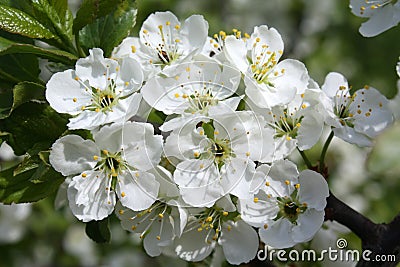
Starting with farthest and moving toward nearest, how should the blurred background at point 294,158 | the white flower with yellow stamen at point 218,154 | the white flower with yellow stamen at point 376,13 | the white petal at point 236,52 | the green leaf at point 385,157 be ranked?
the blurred background at point 294,158 < the white flower with yellow stamen at point 376,13 < the white petal at point 236,52 < the white flower with yellow stamen at point 218,154 < the green leaf at point 385,157

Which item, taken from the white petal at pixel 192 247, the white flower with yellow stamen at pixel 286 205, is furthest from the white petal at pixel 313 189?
the white petal at pixel 192 247

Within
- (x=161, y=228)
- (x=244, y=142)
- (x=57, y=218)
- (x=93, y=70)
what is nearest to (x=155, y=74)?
(x=93, y=70)

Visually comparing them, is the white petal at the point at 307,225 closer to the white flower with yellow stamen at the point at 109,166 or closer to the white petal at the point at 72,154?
the white flower with yellow stamen at the point at 109,166

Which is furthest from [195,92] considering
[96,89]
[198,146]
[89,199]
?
[89,199]

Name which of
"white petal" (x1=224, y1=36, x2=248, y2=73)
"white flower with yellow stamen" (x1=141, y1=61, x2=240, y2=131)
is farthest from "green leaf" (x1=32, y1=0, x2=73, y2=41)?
"white petal" (x1=224, y1=36, x2=248, y2=73)

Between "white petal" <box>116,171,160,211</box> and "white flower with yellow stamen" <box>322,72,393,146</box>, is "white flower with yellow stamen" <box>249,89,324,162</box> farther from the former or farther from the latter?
"white petal" <box>116,171,160,211</box>

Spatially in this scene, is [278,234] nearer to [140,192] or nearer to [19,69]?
[140,192]

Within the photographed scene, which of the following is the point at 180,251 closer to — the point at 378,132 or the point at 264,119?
the point at 264,119
